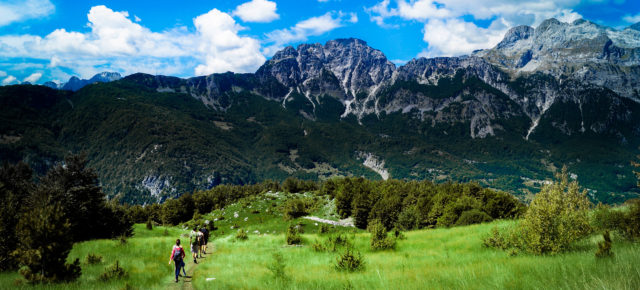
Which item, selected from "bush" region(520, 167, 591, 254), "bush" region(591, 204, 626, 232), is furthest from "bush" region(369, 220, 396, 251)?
"bush" region(591, 204, 626, 232)

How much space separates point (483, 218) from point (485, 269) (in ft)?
108

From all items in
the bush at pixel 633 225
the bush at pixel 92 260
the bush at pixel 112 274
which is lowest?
the bush at pixel 92 260

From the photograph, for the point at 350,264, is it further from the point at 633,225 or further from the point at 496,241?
the point at 633,225

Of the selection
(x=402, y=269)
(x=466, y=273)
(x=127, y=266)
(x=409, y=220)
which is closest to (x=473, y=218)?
(x=409, y=220)

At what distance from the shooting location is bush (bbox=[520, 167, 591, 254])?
10648 millimetres

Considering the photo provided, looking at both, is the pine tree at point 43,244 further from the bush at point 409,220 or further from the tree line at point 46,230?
the bush at point 409,220

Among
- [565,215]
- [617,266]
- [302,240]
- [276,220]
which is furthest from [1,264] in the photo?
[276,220]

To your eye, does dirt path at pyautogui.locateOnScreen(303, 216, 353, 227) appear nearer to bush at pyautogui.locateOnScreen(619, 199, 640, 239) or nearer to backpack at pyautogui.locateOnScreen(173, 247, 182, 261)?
backpack at pyautogui.locateOnScreen(173, 247, 182, 261)

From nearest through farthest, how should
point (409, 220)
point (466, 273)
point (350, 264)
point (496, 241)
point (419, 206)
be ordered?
point (466, 273), point (350, 264), point (496, 241), point (409, 220), point (419, 206)

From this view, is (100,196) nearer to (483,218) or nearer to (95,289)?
(95,289)

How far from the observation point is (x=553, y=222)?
1083 cm

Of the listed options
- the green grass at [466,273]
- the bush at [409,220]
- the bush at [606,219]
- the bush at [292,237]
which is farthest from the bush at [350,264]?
the bush at [409,220]

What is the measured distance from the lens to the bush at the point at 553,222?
419 inches

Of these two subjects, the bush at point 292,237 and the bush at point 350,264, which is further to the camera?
the bush at point 292,237
